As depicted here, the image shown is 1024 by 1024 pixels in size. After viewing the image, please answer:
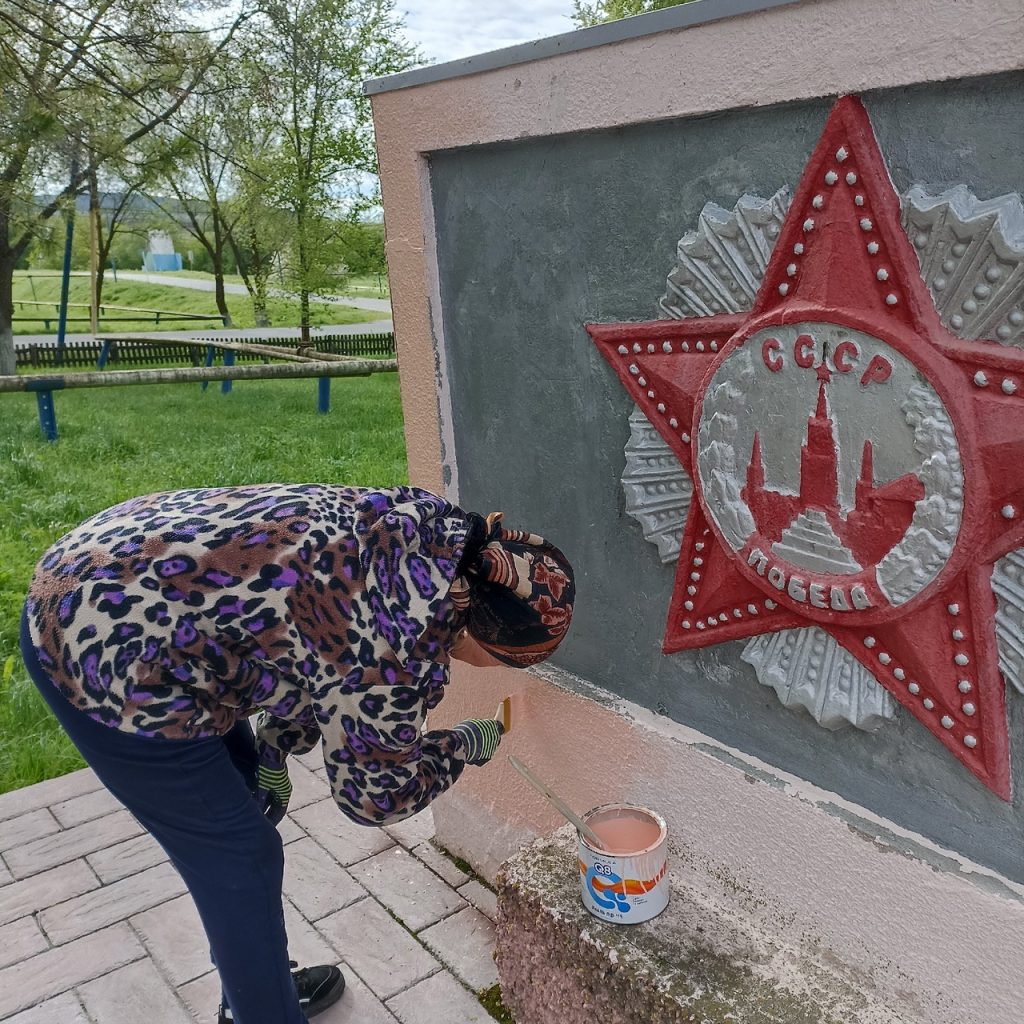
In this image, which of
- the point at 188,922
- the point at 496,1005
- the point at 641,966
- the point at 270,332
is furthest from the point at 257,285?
the point at 641,966

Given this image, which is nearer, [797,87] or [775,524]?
[797,87]

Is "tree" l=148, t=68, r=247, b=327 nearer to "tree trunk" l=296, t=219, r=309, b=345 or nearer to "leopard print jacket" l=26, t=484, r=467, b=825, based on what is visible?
"tree trunk" l=296, t=219, r=309, b=345

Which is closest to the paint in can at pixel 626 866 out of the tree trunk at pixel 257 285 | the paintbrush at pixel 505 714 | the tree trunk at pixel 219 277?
the paintbrush at pixel 505 714

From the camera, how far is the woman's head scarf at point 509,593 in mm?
1861

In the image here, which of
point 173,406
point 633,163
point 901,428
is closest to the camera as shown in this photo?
point 901,428

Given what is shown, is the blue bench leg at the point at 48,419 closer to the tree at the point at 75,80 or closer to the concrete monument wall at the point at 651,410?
the tree at the point at 75,80

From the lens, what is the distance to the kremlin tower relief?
64.1 inches

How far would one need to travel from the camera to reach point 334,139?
16.7 meters

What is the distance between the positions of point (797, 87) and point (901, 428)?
1.98 ft

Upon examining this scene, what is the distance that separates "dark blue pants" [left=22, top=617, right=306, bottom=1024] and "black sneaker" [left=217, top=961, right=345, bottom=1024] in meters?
0.42

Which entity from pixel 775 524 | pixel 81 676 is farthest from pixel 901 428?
pixel 81 676

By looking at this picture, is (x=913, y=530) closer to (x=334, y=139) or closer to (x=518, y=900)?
(x=518, y=900)

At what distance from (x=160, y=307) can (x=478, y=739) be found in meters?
35.4

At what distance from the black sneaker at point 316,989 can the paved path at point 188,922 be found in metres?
0.03
